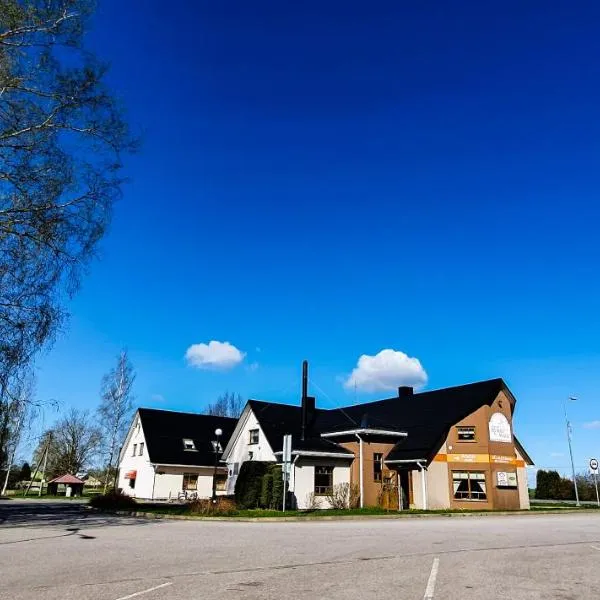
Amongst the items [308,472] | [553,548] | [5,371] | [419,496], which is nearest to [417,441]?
[419,496]

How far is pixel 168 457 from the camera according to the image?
4053 centimetres

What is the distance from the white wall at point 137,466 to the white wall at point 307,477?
48.0 feet

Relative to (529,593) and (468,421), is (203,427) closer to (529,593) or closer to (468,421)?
(468,421)

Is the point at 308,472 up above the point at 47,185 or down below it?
below

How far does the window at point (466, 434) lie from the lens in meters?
30.8

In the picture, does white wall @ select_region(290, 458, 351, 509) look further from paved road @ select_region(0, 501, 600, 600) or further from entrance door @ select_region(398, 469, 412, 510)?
paved road @ select_region(0, 501, 600, 600)

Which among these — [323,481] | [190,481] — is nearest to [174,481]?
[190,481]

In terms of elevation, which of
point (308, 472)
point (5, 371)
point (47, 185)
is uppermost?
point (47, 185)

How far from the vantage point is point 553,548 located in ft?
39.3

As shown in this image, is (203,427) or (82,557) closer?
(82,557)

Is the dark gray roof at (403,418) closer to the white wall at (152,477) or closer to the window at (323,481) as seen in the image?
the window at (323,481)

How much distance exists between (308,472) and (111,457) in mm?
22117

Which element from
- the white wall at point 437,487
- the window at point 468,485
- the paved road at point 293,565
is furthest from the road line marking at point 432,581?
the window at point 468,485

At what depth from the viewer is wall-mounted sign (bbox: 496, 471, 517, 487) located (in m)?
30.1
